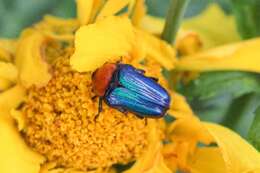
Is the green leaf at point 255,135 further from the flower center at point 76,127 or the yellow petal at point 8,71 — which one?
the yellow petal at point 8,71

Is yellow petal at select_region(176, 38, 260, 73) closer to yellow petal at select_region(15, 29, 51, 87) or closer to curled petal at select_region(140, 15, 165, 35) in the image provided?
curled petal at select_region(140, 15, 165, 35)

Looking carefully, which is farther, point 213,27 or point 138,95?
point 213,27

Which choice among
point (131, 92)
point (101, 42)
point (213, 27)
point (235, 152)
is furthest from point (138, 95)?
point (213, 27)

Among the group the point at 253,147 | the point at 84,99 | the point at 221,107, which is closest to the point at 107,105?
→ the point at 84,99

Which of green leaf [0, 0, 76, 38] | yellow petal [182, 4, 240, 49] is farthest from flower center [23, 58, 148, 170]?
green leaf [0, 0, 76, 38]

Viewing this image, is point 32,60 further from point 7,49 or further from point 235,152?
point 235,152

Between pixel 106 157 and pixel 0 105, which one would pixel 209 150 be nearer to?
pixel 106 157

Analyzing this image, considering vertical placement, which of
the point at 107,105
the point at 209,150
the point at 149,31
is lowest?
the point at 209,150
